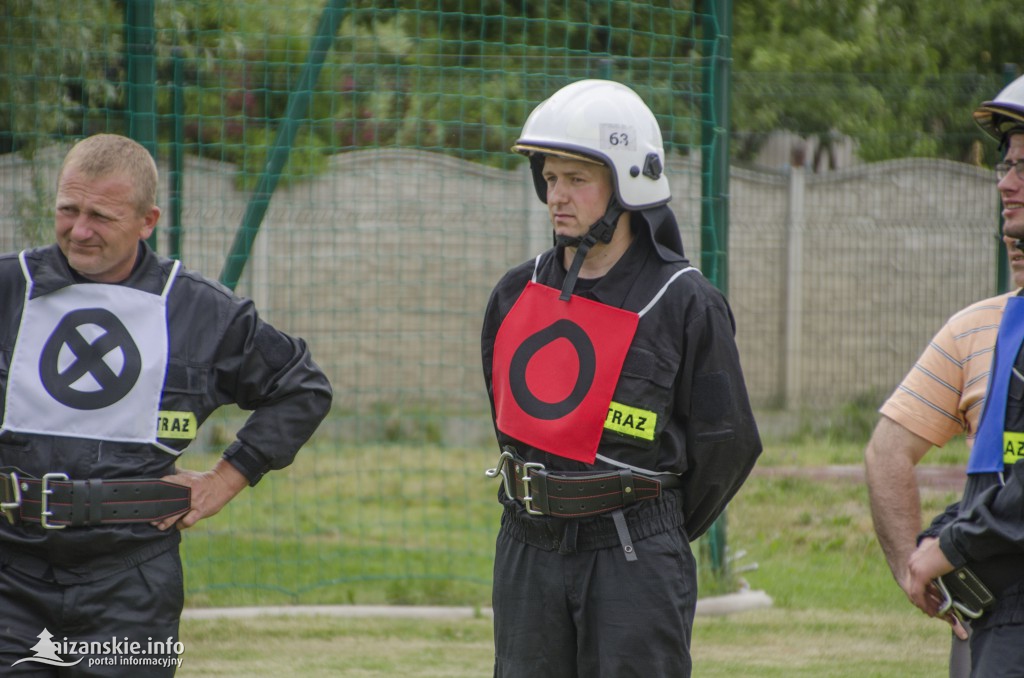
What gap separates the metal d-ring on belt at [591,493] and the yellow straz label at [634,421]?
112 mm

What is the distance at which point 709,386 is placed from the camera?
12.7 feet

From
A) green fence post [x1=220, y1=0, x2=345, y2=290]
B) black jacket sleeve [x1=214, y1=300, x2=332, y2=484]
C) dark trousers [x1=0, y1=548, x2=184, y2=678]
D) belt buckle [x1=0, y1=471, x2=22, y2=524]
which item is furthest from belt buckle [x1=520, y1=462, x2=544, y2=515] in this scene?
green fence post [x1=220, y1=0, x2=345, y2=290]

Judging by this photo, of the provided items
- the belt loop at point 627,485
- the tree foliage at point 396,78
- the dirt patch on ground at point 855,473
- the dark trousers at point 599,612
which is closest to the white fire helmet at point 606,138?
the belt loop at point 627,485

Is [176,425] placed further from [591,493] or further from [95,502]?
[591,493]

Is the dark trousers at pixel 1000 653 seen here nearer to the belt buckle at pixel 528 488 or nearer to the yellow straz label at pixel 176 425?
the belt buckle at pixel 528 488

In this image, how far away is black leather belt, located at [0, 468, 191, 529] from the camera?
143 inches

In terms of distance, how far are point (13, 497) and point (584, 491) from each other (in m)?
1.58

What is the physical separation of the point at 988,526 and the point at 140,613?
228 cm

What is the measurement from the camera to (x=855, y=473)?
1030 centimetres

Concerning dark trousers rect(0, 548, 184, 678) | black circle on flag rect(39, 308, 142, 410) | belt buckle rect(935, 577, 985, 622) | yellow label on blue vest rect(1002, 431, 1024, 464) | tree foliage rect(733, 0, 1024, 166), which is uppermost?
tree foliage rect(733, 0, 1024, 166)

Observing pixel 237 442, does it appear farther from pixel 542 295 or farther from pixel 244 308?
pixel 542 295

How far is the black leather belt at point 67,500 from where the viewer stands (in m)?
3.62

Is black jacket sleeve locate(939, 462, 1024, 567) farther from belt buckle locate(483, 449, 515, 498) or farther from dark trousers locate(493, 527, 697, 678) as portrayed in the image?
belt buckle locate(483, 449, 515, 498)

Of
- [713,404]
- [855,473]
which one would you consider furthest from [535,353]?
[855,473]
